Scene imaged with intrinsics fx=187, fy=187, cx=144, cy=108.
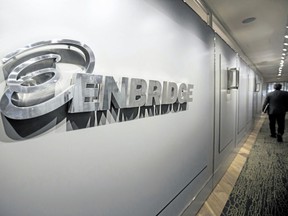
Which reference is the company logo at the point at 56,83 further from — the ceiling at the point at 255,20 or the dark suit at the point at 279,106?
the dark suit at the point at 279,106

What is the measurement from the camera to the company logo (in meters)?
0.89

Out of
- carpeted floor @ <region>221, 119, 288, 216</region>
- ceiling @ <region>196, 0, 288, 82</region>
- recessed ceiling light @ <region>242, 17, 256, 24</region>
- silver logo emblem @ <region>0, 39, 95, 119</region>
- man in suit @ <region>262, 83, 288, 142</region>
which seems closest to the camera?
silver logo emblem @ <region>0, 39, 95, 119</region>

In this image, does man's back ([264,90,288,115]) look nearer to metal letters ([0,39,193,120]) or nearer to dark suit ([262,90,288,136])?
dark suit ([262,90,288,136])

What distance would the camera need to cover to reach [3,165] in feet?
2.87

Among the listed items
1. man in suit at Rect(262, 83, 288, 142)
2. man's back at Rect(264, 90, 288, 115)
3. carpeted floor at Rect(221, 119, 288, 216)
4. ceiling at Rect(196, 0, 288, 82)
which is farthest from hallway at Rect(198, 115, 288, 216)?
ceiling at Rect(196, 0, 288, 82)

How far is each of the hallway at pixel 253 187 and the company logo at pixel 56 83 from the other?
2.44 meters

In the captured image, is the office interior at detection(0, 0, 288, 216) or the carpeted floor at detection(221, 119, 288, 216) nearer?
the office interior at detection(0, 0, 288, 216)

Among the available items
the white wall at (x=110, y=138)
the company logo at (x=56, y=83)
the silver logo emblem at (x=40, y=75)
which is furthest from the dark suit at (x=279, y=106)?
the silver logo emblem at (x=40, y=75)

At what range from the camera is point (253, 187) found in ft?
10.9

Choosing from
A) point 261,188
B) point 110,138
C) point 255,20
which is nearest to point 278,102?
point 255,20

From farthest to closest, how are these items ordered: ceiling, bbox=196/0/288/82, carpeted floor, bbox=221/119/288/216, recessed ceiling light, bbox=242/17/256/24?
recessed ceiling light, bbox=242/17/256/24
ceiling, bbox=196/0/288/82
carpeted floor, bbox=221/119/288/216

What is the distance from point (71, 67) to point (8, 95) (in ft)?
1.25

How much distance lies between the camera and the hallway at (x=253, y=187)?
2.73 meters

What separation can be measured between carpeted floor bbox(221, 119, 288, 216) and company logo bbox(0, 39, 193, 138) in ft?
8.26
